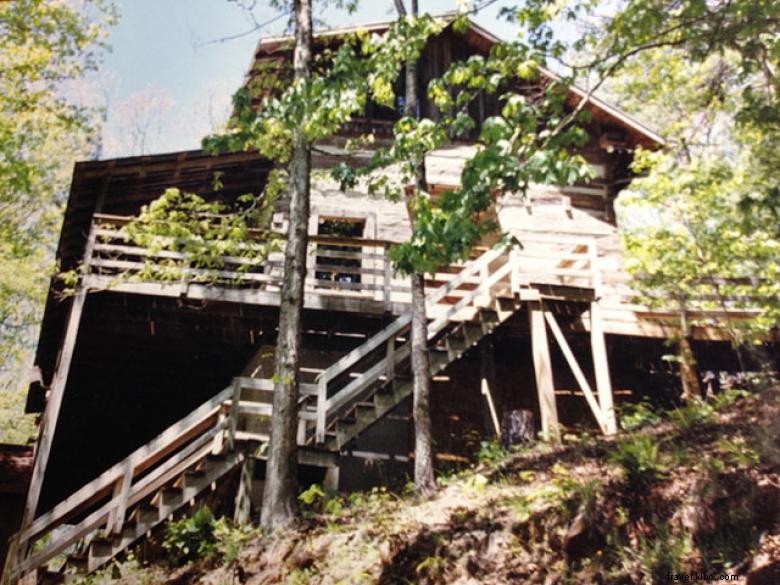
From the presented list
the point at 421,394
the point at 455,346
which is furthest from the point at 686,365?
the point at 421,394

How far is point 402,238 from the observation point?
1358 centimetres

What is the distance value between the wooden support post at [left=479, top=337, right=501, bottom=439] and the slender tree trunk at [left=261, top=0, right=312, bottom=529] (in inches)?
197

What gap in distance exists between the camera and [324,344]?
39.6ft

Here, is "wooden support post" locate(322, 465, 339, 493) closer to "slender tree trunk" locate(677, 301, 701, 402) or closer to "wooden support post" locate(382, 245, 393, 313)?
"wooden support post" locate(382, 245, 393, 313)

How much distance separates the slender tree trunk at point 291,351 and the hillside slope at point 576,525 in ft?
1.41

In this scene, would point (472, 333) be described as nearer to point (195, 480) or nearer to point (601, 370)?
point (601, 370)

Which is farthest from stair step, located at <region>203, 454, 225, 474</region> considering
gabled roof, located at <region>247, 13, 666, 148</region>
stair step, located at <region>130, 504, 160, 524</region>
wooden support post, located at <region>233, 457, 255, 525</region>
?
gabled roof, located at <region>247, 13, 666, 148</region>

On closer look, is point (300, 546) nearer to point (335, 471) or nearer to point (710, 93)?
point (335, 471)

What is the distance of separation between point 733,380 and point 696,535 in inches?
355

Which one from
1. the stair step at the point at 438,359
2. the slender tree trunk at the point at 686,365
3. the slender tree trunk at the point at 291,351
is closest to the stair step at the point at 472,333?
the stair step at the point at 438,359

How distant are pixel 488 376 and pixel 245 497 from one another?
5.64 m

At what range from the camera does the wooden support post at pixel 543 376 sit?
9255 mm

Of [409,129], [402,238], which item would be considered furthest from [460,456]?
[409,129]

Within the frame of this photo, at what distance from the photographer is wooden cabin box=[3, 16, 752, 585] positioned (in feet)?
28.0
